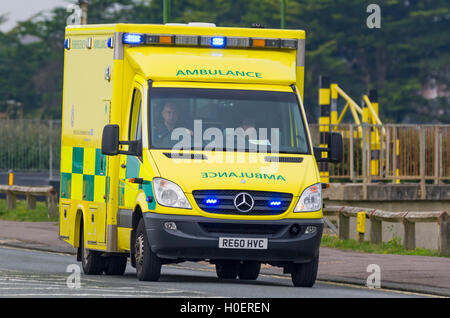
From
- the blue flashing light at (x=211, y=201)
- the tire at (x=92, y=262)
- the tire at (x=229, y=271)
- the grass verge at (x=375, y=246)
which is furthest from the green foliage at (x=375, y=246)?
the blue flashing light at (x=211, y=201)

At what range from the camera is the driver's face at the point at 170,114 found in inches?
619

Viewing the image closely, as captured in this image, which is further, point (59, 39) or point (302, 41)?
point (59, 39)

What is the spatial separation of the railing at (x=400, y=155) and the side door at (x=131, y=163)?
12.1m

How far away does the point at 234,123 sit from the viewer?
51.8 ft

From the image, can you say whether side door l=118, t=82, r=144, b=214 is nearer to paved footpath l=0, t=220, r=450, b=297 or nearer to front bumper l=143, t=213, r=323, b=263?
front bumper l=143, t=213, r=323, b=263

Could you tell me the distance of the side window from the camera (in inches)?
625

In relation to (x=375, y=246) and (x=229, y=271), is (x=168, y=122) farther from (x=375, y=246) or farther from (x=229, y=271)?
(x=375, y=246)

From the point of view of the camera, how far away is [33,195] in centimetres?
3222

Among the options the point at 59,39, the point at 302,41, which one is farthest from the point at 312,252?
the point at 59,39

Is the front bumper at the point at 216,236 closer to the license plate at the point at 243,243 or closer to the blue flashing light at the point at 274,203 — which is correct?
the license plate at the point at 243,243

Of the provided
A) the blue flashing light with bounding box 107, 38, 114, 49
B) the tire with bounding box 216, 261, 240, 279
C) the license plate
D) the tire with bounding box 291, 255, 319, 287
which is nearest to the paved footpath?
the tire with bounding box 216, 261, 240, 279
